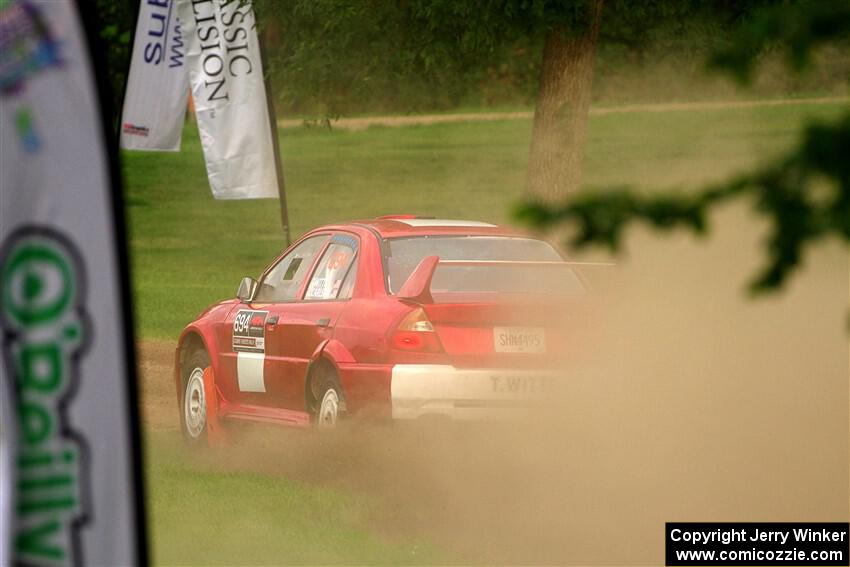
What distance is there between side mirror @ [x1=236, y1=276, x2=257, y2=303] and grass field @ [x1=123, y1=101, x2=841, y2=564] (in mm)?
1162

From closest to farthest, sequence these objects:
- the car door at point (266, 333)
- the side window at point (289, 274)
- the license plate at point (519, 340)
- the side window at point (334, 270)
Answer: the license plate at point (519, 340) < the side window at point (334, 270) < the car door at point (266, 333) < the side window at point (289, 274)

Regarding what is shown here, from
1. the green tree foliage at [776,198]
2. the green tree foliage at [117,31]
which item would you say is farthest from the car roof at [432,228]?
the green tree foliage at [117,31]

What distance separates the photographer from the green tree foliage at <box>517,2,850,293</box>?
10.5 ft

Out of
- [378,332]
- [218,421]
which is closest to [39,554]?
[378,332]

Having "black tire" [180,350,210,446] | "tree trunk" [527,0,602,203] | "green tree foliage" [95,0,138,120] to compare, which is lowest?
"black tire" [180,350,210,446]

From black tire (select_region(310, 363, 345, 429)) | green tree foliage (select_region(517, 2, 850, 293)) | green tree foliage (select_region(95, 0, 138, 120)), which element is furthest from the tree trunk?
green tree foliage (select_region(95, 0, 138, 120))

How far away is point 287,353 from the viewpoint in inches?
396

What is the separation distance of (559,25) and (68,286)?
12.2 metres

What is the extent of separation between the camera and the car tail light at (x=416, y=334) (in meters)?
8.97

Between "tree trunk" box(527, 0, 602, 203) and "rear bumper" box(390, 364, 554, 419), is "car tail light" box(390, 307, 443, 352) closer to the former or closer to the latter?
"rear bumper" box(390, 364, 554, 419)

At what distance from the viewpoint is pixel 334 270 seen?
10086 mm

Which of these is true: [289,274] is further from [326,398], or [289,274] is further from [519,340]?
[519,340]

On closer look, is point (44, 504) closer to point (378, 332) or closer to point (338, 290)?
point (378, 332)

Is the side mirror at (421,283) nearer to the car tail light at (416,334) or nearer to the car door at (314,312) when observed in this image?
the car tail light at (416,334)
